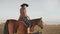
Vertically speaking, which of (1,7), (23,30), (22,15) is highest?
(1,7)

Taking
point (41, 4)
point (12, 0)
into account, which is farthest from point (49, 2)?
point (12, 0)

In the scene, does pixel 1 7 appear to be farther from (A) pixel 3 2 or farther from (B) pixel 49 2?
(B) pixel 49 2

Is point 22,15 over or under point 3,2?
under

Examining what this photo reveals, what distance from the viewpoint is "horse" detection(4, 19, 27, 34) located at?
723 centimetres

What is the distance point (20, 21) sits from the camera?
7301 mm

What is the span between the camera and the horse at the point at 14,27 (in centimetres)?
723

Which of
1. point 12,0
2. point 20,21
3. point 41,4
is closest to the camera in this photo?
point 20,21

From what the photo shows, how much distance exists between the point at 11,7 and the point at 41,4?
174 cm

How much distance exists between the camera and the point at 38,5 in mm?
13562

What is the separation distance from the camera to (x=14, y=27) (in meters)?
7.28

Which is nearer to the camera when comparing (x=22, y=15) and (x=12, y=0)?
(x=22, y=15)

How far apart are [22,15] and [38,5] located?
19.9ft

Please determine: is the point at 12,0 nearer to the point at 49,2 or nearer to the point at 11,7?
the point at 11,7

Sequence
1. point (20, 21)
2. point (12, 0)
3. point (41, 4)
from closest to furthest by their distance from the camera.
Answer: point (20, 21)
point (12, 0)
point (41, 4)
